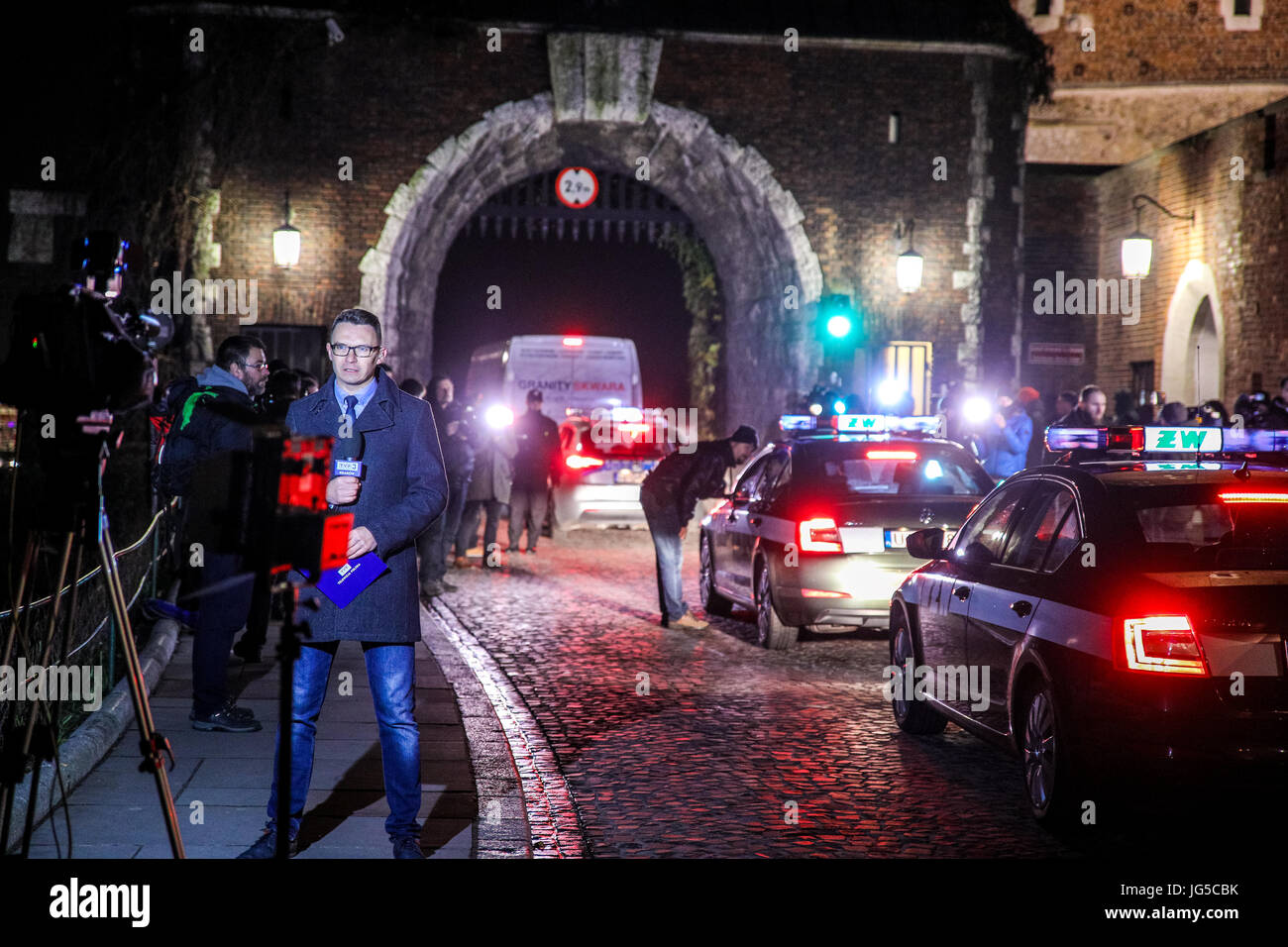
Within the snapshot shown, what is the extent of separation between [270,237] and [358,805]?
1914 centimetres

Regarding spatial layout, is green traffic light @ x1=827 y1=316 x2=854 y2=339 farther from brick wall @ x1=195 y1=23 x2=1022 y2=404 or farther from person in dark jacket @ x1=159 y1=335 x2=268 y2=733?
person in dark jacket @ x1=159 y1=335 x2=268 y2=733

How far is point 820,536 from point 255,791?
5.11m

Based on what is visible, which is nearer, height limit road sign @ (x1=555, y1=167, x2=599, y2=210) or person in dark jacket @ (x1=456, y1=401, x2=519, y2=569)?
person in dark jacket @ (x1=456, y1=401, x2=519, y2=569)

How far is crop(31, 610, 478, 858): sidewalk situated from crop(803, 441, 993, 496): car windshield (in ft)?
11.4

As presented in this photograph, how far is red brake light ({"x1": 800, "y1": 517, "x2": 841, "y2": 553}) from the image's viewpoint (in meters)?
10.9

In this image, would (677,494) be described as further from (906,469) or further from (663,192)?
(663,192)

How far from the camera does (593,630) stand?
40.9 ft

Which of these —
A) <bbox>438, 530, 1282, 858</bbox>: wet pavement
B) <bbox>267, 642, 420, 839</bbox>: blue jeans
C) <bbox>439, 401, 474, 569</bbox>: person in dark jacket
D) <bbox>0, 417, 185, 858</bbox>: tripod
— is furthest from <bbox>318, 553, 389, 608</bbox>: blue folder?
<bbox>439, 401, 474, 569</bbox>: person in dark jacket

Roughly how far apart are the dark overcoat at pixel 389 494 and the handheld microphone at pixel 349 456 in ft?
0.18

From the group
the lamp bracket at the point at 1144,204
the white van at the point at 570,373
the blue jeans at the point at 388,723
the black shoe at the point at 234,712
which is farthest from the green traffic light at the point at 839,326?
the blue jeans at the point at 388,723

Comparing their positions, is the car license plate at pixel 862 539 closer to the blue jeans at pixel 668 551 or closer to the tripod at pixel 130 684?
the blue jeans at pixel 668 551

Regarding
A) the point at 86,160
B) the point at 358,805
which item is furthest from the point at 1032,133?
the point at 358,805

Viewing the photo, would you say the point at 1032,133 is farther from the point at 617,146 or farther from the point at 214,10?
the point at 214,10
